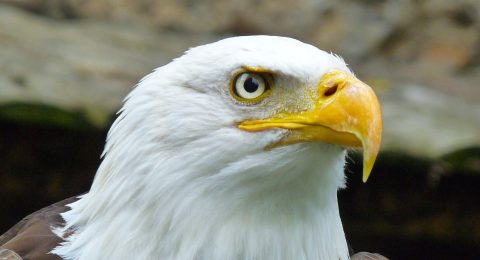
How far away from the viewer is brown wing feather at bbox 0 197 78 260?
372 cm

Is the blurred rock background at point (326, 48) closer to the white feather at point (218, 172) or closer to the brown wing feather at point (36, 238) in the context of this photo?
the brown wing feather at point (36, 238)

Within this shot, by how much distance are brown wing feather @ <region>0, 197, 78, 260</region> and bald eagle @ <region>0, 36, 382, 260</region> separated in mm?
178

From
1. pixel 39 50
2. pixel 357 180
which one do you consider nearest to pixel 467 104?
pixel 357 180

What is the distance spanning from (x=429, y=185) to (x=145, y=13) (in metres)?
2.91

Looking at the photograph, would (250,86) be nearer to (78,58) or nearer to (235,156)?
(235,156)

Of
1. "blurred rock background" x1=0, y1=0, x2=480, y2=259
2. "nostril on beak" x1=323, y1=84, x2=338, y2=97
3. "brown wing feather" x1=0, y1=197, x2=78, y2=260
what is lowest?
"brown wing feather" x1=0, y1=197, x2=78, y2=260

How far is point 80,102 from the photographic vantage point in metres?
6.72

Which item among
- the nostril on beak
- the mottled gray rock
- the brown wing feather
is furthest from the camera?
the mottled gray rock

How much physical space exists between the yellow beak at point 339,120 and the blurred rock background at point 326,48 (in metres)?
3.37

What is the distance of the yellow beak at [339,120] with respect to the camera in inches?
126

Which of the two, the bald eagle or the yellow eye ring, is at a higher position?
the yellow eye ring

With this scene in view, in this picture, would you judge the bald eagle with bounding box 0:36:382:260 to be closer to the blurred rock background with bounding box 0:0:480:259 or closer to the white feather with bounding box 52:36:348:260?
the white feather with bounding box 52:36:348:260

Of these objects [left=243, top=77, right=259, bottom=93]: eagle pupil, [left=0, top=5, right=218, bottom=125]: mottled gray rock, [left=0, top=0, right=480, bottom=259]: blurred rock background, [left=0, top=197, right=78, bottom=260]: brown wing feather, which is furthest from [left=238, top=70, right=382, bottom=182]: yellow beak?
[left=0, top=5, right=218, bottom=125]: mottled gray rock

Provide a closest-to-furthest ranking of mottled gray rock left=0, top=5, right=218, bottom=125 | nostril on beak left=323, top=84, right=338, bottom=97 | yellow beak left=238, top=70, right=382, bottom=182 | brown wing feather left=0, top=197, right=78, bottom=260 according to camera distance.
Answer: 1. yellow beak left=238, top=70, right=382, bottom=182
2. nostril on beak left=323, top=84, right=338, bottom=97
3. brown wing feather left=0, top=197, right=78, bottom=260
4. mottled gray rock left=0, top=5, right=218, bottom=125
